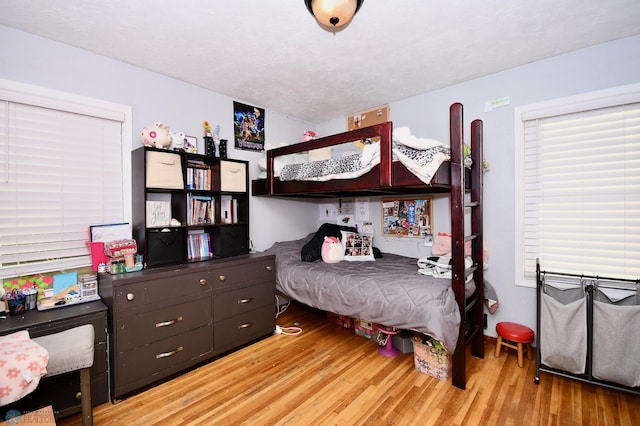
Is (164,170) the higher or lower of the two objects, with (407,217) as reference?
higher

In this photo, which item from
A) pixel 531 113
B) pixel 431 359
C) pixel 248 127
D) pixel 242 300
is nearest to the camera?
pixel 431 359

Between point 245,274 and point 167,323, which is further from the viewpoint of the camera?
point 245,274

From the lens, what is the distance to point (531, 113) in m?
2.42

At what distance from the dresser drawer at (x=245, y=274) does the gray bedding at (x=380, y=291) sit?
230 mm

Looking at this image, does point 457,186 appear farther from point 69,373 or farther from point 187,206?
point 69,373

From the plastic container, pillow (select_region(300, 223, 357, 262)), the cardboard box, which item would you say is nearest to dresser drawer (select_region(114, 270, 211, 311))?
the plastic container

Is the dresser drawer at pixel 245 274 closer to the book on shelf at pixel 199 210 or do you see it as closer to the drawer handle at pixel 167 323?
the drawer handle at pixel 167 323

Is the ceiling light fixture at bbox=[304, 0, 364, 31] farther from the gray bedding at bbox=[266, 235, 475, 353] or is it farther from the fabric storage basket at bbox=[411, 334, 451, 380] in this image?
the fabric storage basket at bbox=[411, 334, 451, 380]

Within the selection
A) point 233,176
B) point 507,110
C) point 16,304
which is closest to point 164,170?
point 233,176

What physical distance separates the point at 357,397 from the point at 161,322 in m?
1.48

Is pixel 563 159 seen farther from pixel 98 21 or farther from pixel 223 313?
pixel 98 21

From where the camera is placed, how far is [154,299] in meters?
2.00

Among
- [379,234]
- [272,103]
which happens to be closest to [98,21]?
[272,103]

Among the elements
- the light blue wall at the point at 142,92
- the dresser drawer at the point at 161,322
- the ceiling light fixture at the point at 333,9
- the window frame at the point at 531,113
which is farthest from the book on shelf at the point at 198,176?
the window frame at the point at 531,113
